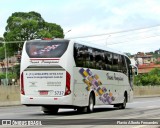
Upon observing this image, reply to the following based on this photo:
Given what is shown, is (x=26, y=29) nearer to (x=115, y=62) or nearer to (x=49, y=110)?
(x=115, y=62)

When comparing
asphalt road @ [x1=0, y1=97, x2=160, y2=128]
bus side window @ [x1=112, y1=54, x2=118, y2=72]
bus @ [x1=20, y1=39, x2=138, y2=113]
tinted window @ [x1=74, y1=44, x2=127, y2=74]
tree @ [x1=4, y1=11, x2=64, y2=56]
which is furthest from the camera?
tree @ [x1=4, y1=11, x2=64, y2=56]

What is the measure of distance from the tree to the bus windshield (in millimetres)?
79949

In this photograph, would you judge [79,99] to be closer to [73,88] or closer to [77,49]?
[73,88]

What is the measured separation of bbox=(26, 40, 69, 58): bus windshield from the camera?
21.6m

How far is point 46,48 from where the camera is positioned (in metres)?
21.7

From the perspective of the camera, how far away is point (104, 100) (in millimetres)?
25656

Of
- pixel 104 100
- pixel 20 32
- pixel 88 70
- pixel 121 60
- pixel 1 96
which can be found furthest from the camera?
pixel 20 32

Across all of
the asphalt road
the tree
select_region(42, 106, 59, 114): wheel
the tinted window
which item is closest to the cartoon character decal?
the tinted window

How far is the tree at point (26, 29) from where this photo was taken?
104 meters

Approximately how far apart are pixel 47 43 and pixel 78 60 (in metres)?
1.57

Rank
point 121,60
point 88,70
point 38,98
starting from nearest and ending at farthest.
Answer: point 38,98 < point 88,70 < point 121,60

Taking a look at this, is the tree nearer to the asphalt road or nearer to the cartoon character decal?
the cartoon character decal

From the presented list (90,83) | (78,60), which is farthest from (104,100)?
(78,60)

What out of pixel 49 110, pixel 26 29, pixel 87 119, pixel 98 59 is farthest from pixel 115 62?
pixel 26 29
